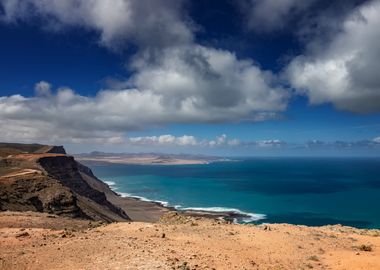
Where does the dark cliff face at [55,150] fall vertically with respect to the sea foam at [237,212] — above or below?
above

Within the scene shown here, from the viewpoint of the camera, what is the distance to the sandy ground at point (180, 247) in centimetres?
2142

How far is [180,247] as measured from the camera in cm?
2405

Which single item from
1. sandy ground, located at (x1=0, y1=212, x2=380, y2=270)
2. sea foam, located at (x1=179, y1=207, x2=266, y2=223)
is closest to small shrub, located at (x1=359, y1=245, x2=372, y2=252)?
sandy ground, located at (x1=0, y1=212, x2=380, y2=270)

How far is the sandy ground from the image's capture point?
21.4 m

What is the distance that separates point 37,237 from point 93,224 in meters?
6.36

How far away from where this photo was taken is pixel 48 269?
2031cm

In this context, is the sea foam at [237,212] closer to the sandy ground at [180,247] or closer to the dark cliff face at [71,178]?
the dark cliff face at [71,178]

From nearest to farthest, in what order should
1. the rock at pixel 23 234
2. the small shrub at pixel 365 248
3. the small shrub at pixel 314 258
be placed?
the small shrub at pixel 314 258
the small shrub at pixel 365 248
the rock at pixel 23 234

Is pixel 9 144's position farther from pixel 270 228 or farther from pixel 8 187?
pixel 270 228

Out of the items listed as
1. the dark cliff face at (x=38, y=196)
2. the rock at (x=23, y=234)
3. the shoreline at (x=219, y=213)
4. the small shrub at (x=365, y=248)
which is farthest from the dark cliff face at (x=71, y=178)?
the small shrub at (x=365, y=248)

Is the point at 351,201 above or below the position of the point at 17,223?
below

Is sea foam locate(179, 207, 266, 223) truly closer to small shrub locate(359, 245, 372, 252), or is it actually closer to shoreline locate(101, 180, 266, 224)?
shoreline locate(101, 180, 266, 224)

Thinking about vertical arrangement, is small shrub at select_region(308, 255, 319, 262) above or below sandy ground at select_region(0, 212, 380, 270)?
below

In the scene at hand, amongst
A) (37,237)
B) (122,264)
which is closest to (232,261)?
(122,264)
